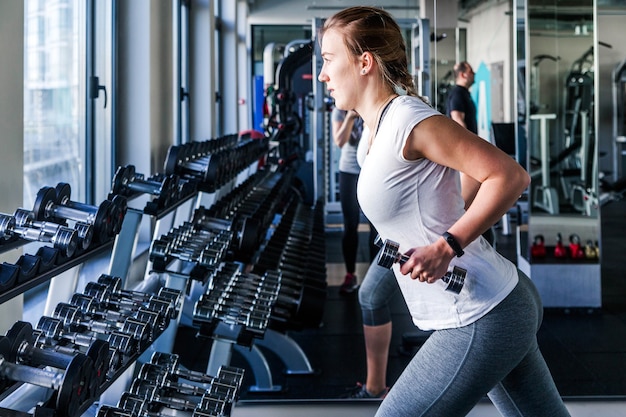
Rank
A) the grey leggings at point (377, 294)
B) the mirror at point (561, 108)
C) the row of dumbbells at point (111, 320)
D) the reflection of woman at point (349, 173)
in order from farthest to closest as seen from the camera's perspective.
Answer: the reflection of woman at point (349, 173), the mirror at point (561, 108), the grey leggings at point (377, 294), the row of dumbbells at point (111, 320)

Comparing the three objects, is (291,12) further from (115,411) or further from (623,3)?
(115,411)

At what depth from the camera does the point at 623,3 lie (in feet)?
Answer: 26.6

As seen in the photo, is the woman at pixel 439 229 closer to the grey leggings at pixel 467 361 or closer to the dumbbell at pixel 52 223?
the grey leggings at pixel 467 361

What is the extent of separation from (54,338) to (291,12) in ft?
26.9

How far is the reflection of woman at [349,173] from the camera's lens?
14.8ft

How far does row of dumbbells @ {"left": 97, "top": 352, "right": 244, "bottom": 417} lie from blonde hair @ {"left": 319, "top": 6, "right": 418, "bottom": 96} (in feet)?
3.17

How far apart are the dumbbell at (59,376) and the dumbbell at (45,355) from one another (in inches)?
0.9

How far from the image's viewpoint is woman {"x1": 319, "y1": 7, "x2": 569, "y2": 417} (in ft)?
4.57

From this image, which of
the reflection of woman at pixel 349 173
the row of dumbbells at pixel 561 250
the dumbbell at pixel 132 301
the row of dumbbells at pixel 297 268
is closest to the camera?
the dumbbell at pixel 132 301

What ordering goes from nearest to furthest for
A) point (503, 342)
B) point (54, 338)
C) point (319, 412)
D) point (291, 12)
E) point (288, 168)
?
point (503, 342) < point (54, 338) < point (319, 412) < point (288, 168) < point (291, 12)

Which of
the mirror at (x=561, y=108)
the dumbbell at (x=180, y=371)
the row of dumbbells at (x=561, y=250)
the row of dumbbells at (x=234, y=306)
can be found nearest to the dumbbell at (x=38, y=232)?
the dumbbell at (x=180, y=371)

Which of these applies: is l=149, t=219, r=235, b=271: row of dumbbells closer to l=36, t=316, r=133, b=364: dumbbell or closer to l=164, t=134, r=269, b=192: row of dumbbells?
l=164, t=134, r=269, b=192: row of dumbbells

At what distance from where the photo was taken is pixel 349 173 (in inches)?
180

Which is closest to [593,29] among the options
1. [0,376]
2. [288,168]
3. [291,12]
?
[288,168]
